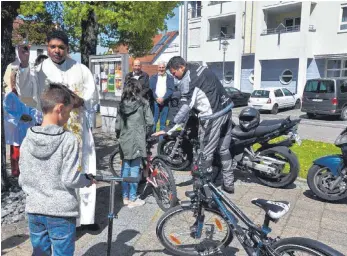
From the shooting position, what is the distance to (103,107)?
9828mm

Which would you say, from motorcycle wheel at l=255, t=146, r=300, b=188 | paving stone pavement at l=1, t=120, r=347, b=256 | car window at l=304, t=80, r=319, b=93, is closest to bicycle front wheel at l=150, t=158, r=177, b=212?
paving stone pavement at l=1, t=120, r=347, b=256

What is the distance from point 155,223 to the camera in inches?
165

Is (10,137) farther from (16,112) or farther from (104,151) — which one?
(104,151)

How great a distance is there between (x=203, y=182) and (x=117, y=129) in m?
1.78

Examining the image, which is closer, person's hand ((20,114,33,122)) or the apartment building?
person's hand ((20,114,33,122))

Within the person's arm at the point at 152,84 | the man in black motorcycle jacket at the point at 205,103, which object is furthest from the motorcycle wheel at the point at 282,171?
the person's arm at the point at 152,84

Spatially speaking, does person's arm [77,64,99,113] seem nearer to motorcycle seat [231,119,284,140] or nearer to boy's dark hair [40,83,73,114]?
boy's dark hair [40,83,73,114]

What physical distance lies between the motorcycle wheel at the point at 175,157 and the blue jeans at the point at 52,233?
12.2ft

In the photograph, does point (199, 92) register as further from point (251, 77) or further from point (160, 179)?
point (251, 77)

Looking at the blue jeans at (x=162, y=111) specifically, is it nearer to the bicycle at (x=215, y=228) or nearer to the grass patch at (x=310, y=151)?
the grass patch at (x=310, y=151)

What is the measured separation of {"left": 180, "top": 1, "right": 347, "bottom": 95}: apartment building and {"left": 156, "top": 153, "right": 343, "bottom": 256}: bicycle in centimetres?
2145

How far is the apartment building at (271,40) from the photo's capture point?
22344 mm

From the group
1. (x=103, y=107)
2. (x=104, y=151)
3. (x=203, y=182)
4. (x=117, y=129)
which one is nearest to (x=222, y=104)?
(x=117, y=129)

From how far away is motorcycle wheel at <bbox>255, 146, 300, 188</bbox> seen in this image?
5.30 meters
